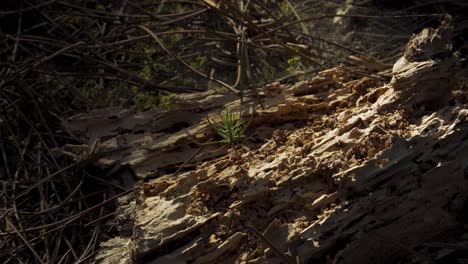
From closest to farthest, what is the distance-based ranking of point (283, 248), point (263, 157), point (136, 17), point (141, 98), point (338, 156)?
point (283, 248), point (338, 156), point (263, 157), point (141, 98), point (136, 17)

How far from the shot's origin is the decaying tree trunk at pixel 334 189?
5.63 feet

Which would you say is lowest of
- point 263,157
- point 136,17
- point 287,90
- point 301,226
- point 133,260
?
point 133,260

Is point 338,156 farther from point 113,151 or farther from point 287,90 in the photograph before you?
point 113,151

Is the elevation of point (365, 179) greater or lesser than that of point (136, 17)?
lesser

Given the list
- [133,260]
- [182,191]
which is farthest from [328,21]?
[133,260]

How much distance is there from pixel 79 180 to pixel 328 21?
1.85 m

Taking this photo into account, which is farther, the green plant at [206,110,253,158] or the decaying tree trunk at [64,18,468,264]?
the green plant at [206,110,253,158]

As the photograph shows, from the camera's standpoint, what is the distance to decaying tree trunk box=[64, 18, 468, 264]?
1.72 meters

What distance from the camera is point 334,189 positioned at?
179cm

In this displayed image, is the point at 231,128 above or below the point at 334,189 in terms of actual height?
above

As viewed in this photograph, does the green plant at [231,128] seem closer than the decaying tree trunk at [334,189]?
No

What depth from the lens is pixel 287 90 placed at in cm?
228

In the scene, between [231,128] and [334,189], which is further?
[231,128]

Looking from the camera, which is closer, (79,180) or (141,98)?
(79,180)
